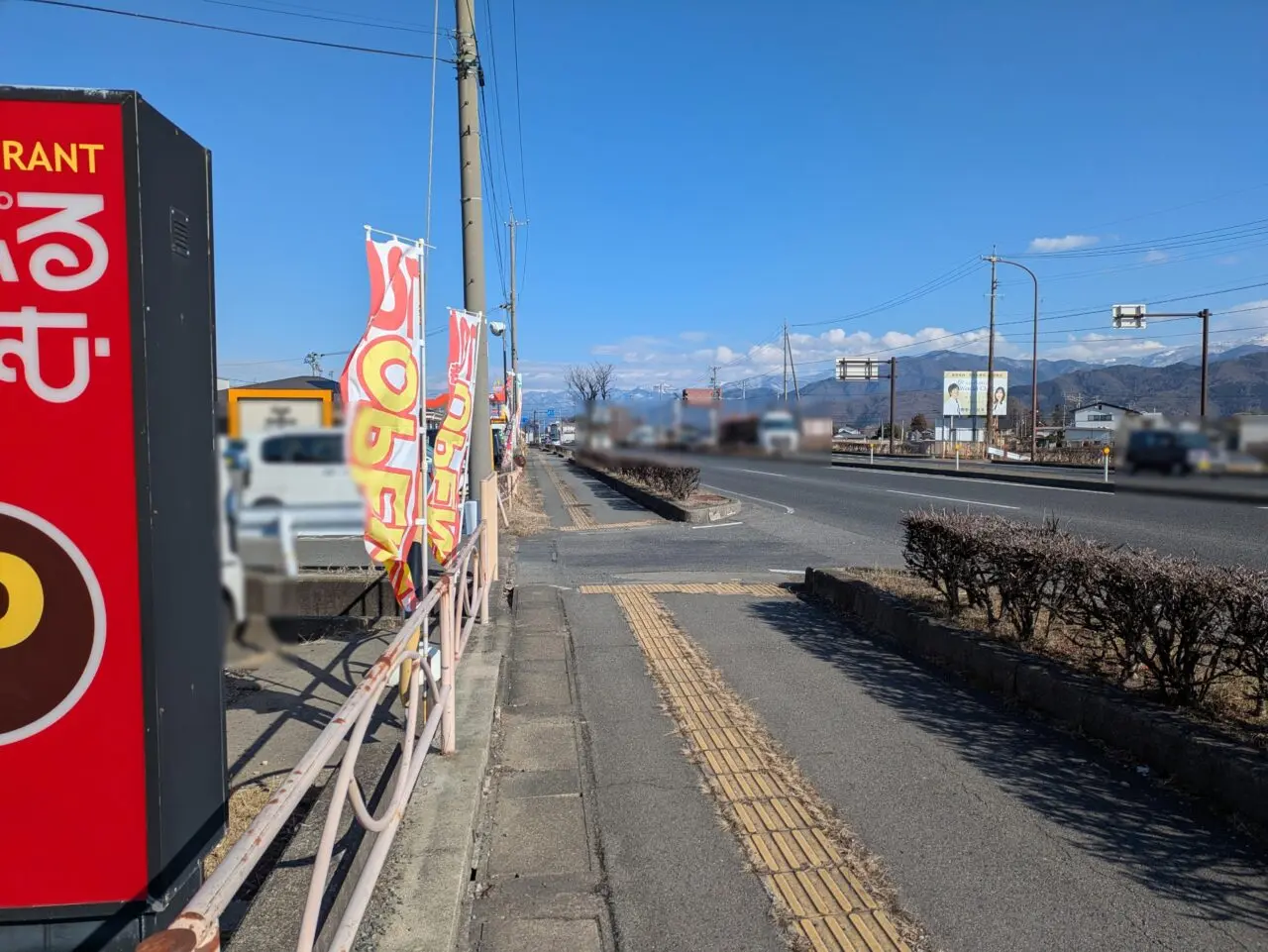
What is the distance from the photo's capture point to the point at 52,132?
7.43 ft

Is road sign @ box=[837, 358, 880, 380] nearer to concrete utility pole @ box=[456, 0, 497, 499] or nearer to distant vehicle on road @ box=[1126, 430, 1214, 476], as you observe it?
distant vehicle on road @ box=[1126, 430, 1214, 476]

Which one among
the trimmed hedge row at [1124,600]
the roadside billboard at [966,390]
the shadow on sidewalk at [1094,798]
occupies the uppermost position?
the roadside billboard at [966,390]

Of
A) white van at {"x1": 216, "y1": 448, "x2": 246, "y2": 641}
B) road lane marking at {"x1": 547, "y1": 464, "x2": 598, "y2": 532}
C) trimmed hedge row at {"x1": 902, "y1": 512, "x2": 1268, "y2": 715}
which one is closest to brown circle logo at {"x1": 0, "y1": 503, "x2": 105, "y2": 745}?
white van at {"x1": 216, "y1": 448, "x2": 246, "y2": 641}

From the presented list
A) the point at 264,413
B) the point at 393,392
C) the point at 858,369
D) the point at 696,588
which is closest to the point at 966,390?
the point at 858,369

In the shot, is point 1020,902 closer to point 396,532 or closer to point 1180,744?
point 1180,744

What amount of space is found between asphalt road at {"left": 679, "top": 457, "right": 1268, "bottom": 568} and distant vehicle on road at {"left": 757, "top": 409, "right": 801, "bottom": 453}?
692 centimetres

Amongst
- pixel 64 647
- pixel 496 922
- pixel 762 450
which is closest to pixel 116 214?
pixel 64 647

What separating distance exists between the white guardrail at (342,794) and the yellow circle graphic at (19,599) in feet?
2.13

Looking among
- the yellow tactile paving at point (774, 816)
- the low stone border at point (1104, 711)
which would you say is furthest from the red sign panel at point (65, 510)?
the low stone border at point (1104, 711)

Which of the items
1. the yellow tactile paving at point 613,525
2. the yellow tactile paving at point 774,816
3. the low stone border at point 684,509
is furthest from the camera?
the low stone border at point 684,509

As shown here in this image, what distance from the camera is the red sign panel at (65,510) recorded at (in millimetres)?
2252

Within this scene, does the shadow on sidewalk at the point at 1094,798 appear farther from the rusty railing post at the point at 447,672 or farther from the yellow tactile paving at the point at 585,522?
the yellow tactile paving at the point at 585,522

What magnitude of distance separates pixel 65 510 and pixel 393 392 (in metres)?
2.80

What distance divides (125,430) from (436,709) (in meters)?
2.74
